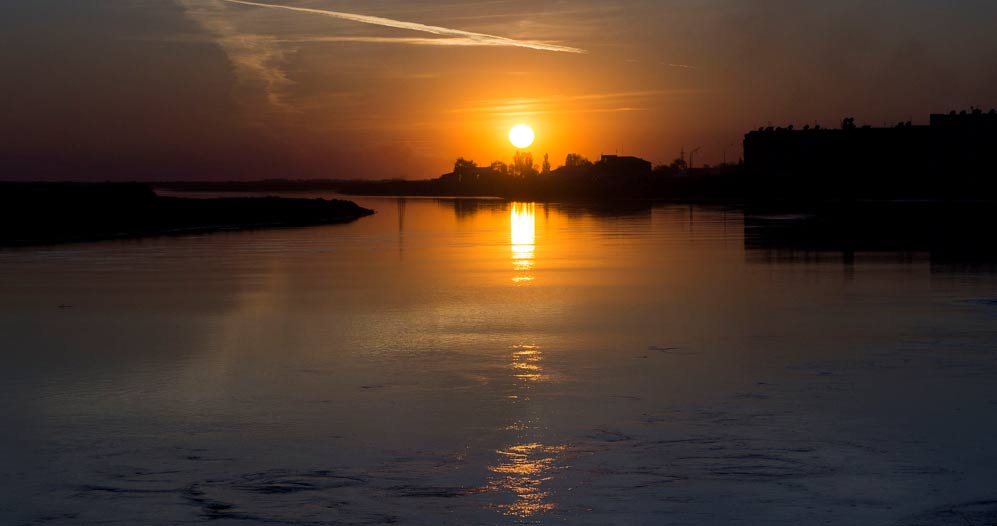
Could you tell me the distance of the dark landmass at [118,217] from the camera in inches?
1850

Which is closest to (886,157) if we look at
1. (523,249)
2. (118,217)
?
(118,217)

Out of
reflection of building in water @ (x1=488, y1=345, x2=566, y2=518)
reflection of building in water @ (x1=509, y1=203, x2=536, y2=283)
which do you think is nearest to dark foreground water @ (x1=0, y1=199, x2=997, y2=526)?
reflection of building in water @ (x1=488, y1=345, x2=566, y2=518)

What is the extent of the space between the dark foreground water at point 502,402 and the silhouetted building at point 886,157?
387ft

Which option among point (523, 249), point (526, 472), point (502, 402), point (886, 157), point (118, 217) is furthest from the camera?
point (886, 157)

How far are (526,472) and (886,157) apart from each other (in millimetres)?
165893

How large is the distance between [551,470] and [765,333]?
831 cm

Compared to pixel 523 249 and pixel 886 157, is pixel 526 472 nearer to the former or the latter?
pixel 523 249

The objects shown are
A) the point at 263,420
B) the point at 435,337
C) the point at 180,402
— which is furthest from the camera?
the point at 435,337

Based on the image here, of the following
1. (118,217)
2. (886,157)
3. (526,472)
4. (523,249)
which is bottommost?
(526,472)

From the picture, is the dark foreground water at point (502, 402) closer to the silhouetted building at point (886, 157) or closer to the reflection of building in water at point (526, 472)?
the reflection of building in water at point (526, 472)

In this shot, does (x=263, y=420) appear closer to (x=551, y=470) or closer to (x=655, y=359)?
(x=551, y=470)

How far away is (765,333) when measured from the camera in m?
16.4

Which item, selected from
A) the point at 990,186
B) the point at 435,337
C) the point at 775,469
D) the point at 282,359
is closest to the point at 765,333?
the point at 435,337

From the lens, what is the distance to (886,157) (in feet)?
540
